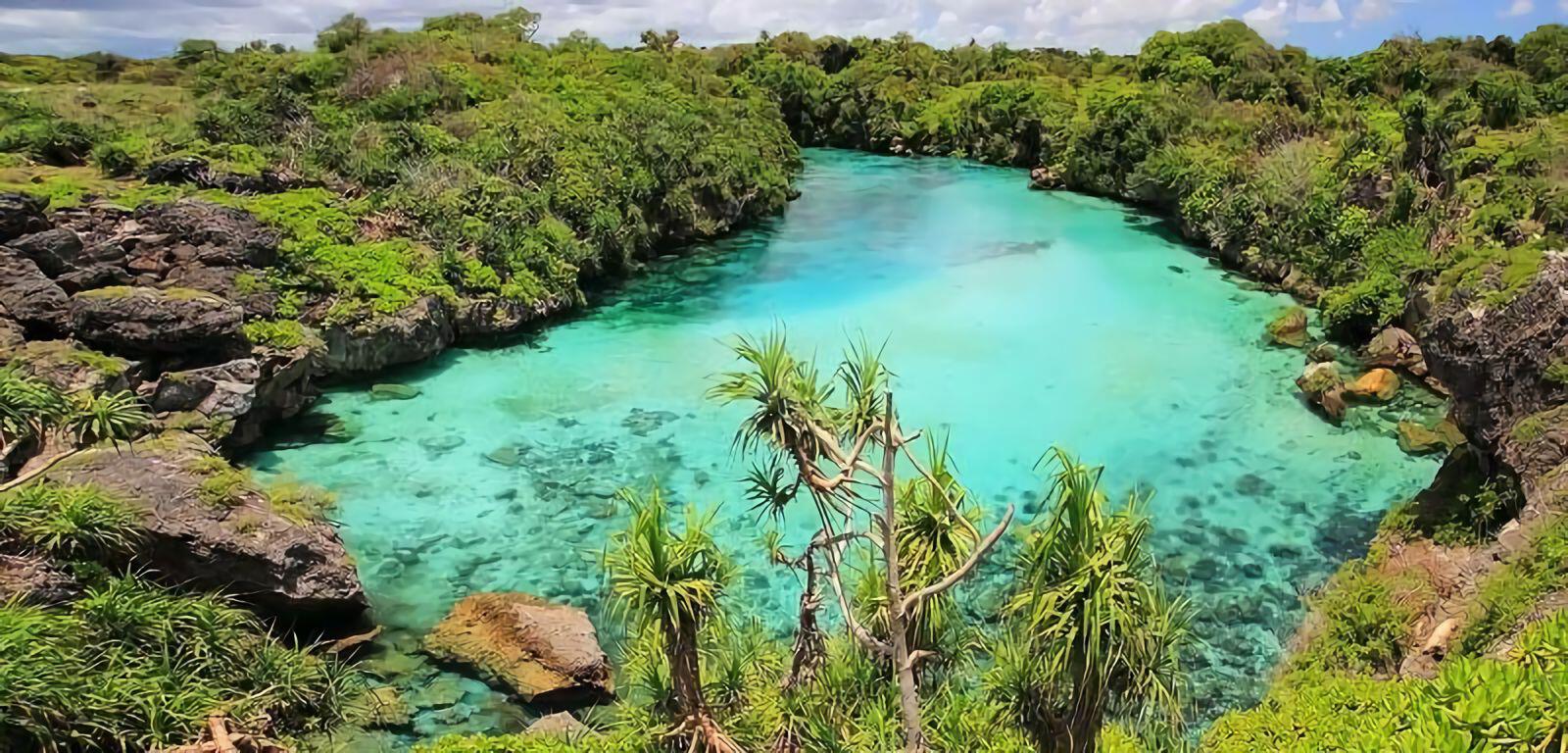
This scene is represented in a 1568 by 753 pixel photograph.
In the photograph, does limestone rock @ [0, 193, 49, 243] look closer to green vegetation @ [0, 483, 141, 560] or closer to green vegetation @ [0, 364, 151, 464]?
green vegetation @ [0, 364, 151, 464]

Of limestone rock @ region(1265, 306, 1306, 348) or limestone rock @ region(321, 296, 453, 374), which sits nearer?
limestone rock @ region(321, 296, 453, 374)

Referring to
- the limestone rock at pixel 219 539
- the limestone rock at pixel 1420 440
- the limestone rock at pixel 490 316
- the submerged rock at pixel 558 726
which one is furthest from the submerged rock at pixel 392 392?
the limestone rock at pixel 1420 440

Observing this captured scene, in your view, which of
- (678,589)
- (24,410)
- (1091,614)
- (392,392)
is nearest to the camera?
(1091,614)

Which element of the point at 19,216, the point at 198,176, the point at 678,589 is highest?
the point at 198,176

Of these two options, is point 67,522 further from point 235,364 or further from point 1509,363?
point 1509,363

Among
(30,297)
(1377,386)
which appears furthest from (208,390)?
(1377,386)

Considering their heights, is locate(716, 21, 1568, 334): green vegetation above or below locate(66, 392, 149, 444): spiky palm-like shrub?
above

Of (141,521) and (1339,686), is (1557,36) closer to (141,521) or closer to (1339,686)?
(1339,686)

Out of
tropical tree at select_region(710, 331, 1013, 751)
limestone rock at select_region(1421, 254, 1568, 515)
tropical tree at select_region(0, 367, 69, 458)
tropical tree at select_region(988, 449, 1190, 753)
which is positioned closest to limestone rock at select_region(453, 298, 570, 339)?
tropical tree at select_region(0, 367, 69, 458)
